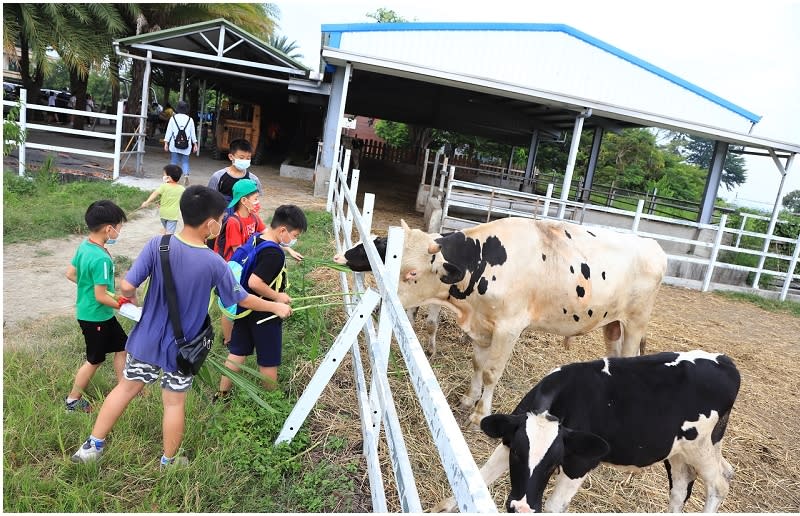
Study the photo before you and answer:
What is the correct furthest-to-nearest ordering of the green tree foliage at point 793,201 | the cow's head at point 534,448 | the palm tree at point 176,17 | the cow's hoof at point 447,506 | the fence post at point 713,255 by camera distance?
the green tree foliage at point 793,201
the palm tree at point 176,17
the fence post at point 713,255
the cow's hoof at point 447,506
the cow's head at point 534,448

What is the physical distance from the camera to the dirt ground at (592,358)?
3363 mm

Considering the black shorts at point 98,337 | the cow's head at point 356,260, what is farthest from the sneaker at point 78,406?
the cow's head at point 356,260

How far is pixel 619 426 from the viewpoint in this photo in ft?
9.19

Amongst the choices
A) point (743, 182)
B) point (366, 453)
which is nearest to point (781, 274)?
point (366, 453)

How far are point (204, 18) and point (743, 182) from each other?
75.0 meters

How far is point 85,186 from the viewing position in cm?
925

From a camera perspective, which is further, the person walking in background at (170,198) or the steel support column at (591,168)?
the steel support column at (591,168)

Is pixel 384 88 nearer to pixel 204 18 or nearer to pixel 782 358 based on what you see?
pixel 204 18

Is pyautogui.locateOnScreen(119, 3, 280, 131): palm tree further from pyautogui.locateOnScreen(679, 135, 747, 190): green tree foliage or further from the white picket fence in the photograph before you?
pyautogui.locateOnScreen(679, 135, 747, 190): green tree foliage

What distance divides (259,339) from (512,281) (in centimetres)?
197

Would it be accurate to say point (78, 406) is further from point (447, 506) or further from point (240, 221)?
point (447, 506)

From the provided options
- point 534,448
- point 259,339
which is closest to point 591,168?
point 259,339

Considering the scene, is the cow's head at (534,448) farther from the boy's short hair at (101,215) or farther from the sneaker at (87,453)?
the boy's short hair at (101,215)

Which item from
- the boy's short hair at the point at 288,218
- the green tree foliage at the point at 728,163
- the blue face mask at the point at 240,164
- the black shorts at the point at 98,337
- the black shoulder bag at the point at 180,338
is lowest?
the black shorts at the point at 98,337
